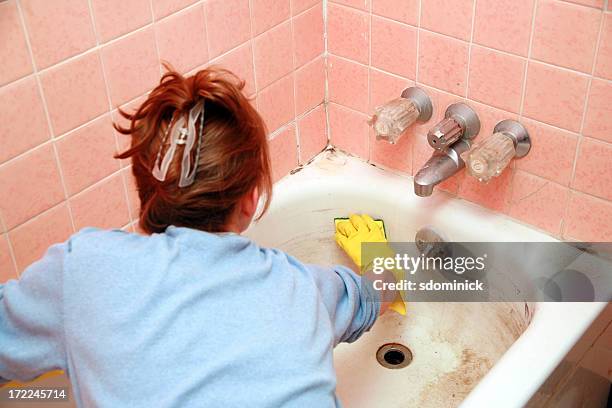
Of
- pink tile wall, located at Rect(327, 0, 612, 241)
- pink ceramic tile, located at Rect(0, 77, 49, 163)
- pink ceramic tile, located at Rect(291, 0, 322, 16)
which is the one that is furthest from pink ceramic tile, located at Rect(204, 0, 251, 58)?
pink ceramic tile, located at Rect(0, 77, 49, 163)

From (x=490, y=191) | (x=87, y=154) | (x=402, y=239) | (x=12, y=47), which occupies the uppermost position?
(x=12, y=47)

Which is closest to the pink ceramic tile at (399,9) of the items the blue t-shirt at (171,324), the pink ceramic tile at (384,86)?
the pink ceramic tile at (384,86)

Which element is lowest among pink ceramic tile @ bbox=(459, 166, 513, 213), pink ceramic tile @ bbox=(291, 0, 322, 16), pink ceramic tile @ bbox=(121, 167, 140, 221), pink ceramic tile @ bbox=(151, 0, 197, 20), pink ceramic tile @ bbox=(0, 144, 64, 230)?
pink ceramic tile @ bbox=(459, 166, 513, 213)

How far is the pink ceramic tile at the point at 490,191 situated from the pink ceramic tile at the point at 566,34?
0.24m

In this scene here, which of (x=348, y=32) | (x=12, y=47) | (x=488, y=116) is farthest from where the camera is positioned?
(x=348, y=32)

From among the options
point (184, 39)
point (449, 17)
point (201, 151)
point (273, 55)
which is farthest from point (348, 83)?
point (201, 151)

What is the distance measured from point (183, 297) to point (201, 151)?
16 cm

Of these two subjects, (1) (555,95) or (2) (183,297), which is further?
(1) (555,95)

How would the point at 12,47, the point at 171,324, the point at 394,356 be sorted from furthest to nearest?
the point at 394,356, the point at 12,47, the point at 171,324

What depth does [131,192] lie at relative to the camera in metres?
1.31

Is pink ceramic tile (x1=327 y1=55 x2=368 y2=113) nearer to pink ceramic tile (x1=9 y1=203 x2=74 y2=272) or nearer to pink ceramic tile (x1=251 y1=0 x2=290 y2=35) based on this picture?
pink ceramic tile (x1=251 y1=0 x2=290 y2=35)

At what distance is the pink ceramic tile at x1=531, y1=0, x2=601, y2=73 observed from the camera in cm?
118

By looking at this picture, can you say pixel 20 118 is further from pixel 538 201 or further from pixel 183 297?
pixel 538 201

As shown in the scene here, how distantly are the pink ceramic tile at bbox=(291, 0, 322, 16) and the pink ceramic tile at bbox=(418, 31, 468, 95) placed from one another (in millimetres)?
228
